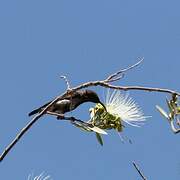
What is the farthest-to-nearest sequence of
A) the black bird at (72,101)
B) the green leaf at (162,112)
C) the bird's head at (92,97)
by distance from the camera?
the bird's head at (92,97) → the green leaf at (162,112) → the black bird at (72,101)

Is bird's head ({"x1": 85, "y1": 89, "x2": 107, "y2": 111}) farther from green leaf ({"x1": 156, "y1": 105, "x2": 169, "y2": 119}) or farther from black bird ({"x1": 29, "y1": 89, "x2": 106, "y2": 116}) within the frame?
green leaf ({"x1": 156, "y1": 105, "x2": 169, "y2": 119})

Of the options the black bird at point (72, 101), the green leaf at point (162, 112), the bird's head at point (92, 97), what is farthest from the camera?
the bird's head at point (92, 97)

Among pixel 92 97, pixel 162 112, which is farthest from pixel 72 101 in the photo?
pixel 162 112

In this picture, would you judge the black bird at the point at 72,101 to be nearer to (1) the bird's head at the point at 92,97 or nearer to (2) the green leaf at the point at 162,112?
(1) the bird's head at the point at 92,97

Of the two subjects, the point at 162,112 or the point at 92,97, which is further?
the point at 92,97

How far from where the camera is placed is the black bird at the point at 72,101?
2.20 metres

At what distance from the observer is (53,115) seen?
→ 1979mm

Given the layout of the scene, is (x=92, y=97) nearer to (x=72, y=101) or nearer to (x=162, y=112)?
(x=72, y=101)

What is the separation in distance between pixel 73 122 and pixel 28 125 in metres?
0.40

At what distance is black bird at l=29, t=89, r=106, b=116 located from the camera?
2195mm

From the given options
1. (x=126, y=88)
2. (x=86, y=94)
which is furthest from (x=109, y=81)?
(x=86, y=94)

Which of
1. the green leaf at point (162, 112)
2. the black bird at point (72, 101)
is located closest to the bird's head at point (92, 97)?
the black bird at point (72, 101)

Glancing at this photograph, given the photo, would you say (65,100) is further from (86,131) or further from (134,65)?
(134,65)

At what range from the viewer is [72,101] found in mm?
2354
